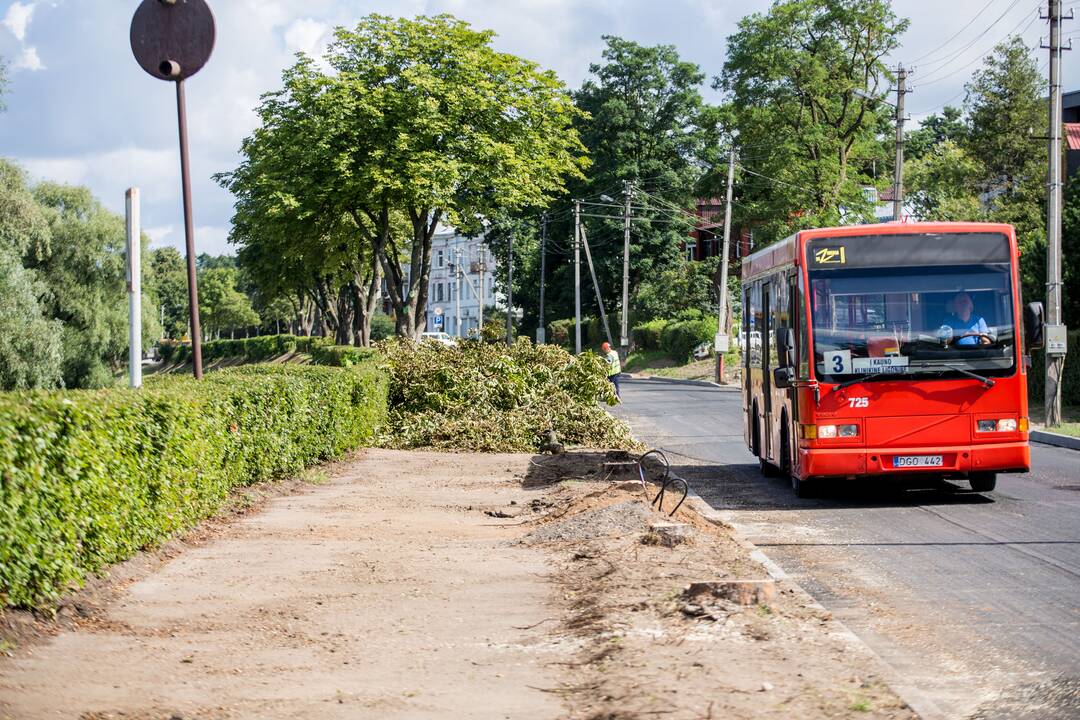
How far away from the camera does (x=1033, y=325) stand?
44.7 feet

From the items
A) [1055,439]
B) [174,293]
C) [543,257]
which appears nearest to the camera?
[1055,439]

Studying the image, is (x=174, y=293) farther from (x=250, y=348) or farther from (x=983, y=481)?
(x=983, y=481)

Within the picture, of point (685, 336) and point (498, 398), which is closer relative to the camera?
point (498, 398)

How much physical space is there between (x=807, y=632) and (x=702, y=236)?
308ft

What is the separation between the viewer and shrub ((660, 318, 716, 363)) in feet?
207

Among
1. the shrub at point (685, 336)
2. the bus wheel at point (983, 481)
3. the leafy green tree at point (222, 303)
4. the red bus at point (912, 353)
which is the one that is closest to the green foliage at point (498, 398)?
the bus wheel at point (983, 481)

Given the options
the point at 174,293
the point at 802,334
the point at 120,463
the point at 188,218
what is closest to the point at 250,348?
the point at 174,293

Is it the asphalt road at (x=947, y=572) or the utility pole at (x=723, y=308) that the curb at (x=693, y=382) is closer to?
the utility pole at (x=723, y=308)

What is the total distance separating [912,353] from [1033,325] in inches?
49.8

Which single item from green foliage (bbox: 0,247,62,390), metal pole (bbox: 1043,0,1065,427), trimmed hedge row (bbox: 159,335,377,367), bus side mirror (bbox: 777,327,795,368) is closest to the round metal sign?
bus side mirror (bbox: 777,327,795,368)

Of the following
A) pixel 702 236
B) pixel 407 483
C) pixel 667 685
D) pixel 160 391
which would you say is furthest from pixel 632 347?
pixel 667 685

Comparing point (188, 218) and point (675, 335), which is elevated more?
point (188, 218)

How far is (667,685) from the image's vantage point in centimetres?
587

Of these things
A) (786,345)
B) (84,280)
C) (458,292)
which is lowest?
(786,345)
